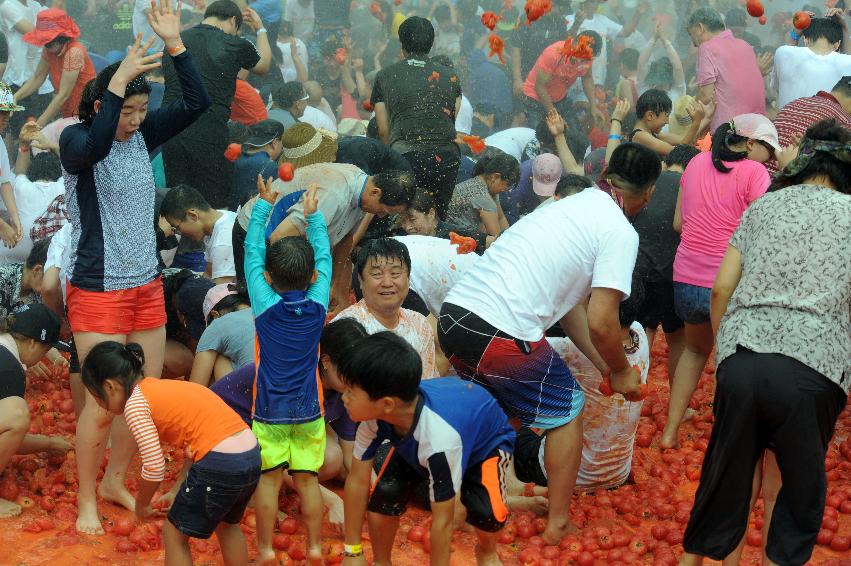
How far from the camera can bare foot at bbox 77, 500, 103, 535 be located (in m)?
4.60

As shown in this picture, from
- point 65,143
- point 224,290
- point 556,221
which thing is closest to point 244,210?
point 224,290

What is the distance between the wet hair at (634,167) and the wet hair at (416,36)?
304cm

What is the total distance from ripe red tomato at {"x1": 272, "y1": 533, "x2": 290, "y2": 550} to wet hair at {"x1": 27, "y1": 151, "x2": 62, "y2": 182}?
3.91 meters

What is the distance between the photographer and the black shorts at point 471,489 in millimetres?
3775

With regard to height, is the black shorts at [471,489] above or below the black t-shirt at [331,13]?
above

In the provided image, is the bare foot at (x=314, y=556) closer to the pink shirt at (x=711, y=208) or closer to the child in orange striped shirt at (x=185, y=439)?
the child in orange striped shirt at (x=185, y=439)

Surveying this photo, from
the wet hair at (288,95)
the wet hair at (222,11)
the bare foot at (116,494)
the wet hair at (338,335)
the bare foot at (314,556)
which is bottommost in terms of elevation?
the bare foot at (116,494)

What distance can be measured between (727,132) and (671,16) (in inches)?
413

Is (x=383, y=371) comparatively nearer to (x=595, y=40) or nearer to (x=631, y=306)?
(x=631, y=306)

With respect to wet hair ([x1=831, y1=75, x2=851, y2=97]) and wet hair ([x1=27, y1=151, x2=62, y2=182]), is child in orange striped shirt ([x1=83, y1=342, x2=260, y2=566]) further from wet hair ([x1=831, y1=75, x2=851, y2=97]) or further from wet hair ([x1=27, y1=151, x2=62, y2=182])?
wet hair ([x1=831, y1=75, x2=851, y2=97])

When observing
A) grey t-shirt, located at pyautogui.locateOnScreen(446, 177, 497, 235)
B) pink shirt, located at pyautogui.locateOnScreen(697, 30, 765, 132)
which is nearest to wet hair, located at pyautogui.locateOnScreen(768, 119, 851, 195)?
grey t-shirt, located at pyautogui.locateOnScreen(446, 177, 497, 235)

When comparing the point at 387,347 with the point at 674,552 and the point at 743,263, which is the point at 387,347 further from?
the point at 674,552

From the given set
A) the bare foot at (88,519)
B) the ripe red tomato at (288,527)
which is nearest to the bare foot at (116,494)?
the bare foot at (88,519)

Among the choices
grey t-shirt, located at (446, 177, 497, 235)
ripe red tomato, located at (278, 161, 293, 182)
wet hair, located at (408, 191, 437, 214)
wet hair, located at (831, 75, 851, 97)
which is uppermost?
wet hair, located at (831, 75, 851, 97)
